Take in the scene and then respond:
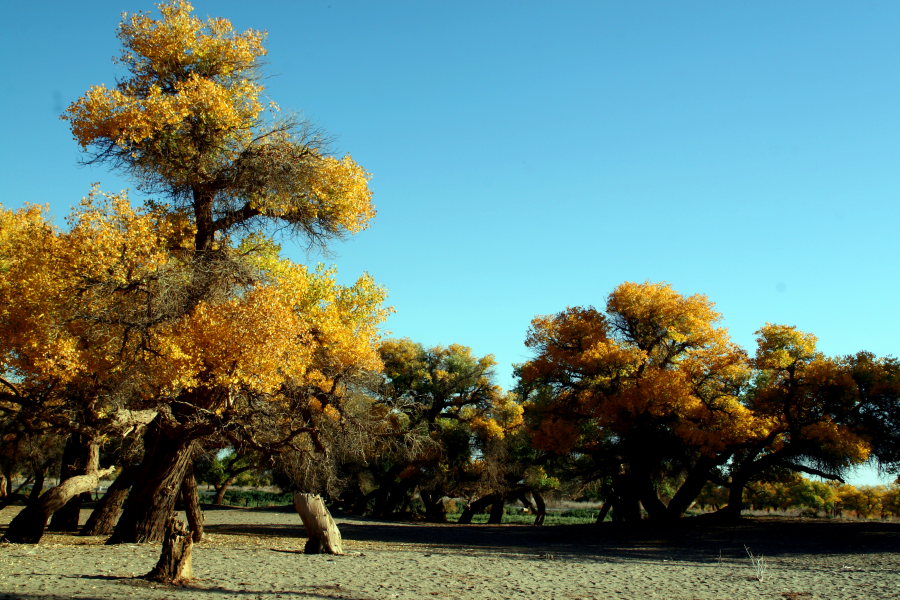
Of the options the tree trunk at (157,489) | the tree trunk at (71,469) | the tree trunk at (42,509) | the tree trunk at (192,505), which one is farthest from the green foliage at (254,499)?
the tree trunk at (42,509)

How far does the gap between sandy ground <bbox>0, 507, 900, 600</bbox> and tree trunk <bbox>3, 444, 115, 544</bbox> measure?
1.74 feet

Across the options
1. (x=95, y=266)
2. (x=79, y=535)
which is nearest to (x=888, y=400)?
(x=95, y=266)

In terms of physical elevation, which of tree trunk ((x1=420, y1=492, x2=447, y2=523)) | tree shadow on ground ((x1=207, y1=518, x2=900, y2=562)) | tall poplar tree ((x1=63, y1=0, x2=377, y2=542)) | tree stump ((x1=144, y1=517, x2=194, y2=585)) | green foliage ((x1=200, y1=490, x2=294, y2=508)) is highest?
tall poplar tree ((x1=63, y1=0, x2=377, y2=542))

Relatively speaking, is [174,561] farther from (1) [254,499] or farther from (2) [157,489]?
(1) [254,499]

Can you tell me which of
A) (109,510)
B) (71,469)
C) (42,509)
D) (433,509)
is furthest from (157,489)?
(433,509)

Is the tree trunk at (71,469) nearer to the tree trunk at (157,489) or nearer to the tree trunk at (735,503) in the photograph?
the tree trunk at (157,489)

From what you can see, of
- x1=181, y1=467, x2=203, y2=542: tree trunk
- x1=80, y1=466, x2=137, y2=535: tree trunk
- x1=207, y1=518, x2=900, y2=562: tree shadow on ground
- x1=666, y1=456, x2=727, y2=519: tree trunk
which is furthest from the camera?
x1=666, y1=456, x2=727, y2=519: tree trunk

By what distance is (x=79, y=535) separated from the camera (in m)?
17.5

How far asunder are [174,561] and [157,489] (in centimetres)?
723

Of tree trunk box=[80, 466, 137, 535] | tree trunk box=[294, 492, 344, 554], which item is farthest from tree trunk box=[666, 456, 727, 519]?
tree trunk box=[80, 466, 137, 535]

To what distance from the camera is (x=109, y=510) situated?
18125 millimetres

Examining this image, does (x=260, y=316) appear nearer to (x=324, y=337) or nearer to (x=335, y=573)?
(x=324, y=337)

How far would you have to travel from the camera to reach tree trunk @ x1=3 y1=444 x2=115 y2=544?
13.5 m

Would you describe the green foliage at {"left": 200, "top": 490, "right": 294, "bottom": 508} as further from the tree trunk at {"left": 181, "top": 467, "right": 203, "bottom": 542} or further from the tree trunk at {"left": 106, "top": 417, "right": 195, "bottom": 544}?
the tree trunk at {"left": 106, "top": 417, "right": 195, "bottom": 544}
